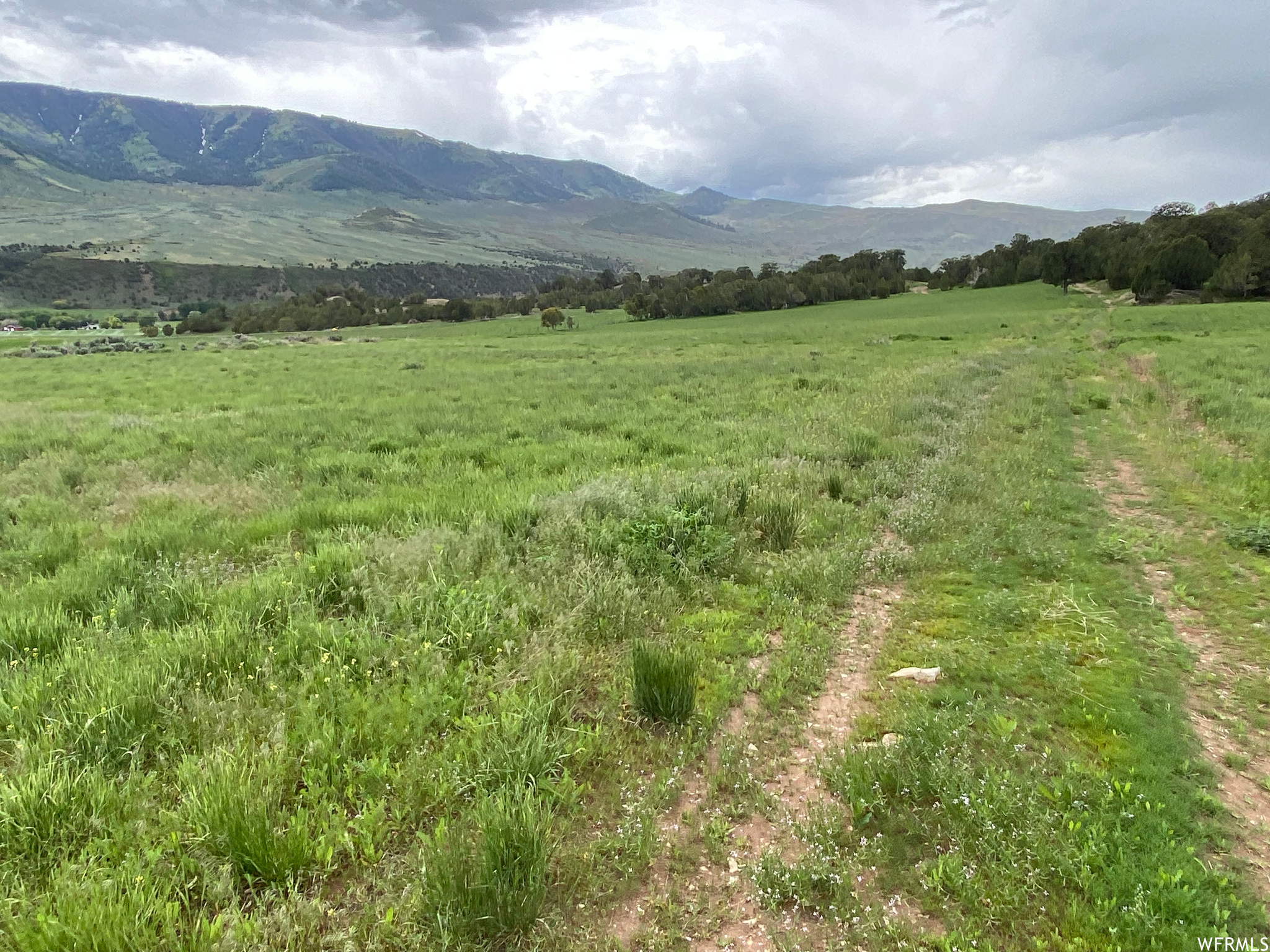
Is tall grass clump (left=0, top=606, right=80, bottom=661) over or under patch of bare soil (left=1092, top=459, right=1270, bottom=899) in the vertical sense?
over

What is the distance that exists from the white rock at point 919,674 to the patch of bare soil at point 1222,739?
5.41 ft

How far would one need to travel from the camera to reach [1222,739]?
4207mm

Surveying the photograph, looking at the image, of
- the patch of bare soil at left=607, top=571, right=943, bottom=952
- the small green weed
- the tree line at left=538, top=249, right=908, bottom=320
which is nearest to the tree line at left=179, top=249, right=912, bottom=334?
the tree line at left=538, top=249, right=908, bottom=320

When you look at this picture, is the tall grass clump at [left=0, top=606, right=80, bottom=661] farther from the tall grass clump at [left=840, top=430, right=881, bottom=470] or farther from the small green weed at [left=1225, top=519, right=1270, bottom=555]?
the small green weed at [left=1225, top=519, right=1270, bottom=555]

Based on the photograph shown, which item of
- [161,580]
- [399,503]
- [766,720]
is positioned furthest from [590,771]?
[399,503]

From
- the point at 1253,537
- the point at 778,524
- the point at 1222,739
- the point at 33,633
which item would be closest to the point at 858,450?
the point at 778,524

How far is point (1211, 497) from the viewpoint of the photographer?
905 cm

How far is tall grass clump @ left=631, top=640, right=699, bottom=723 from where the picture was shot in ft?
14.2

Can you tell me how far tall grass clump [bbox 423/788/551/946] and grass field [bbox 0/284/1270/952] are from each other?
18mm

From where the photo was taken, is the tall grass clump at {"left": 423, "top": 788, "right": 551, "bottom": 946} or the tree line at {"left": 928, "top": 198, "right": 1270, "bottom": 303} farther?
the tree line at {"left": 928, "top": 198, "right": 1270, "bottom": 303}

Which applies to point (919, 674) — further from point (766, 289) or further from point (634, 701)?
point (766, 289)

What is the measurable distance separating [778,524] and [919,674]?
2.91 m

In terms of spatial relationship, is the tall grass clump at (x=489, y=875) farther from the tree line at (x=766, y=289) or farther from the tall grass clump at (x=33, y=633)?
the tree line at (x=766, y=289)

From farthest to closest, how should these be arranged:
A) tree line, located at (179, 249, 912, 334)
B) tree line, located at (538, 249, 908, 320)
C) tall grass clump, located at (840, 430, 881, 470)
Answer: tree line, located at (179, 249, 912, 334) → tree line, located at (538, 249, 908, 320) → tall grass clump, located at (840, 430, 881, 470)
